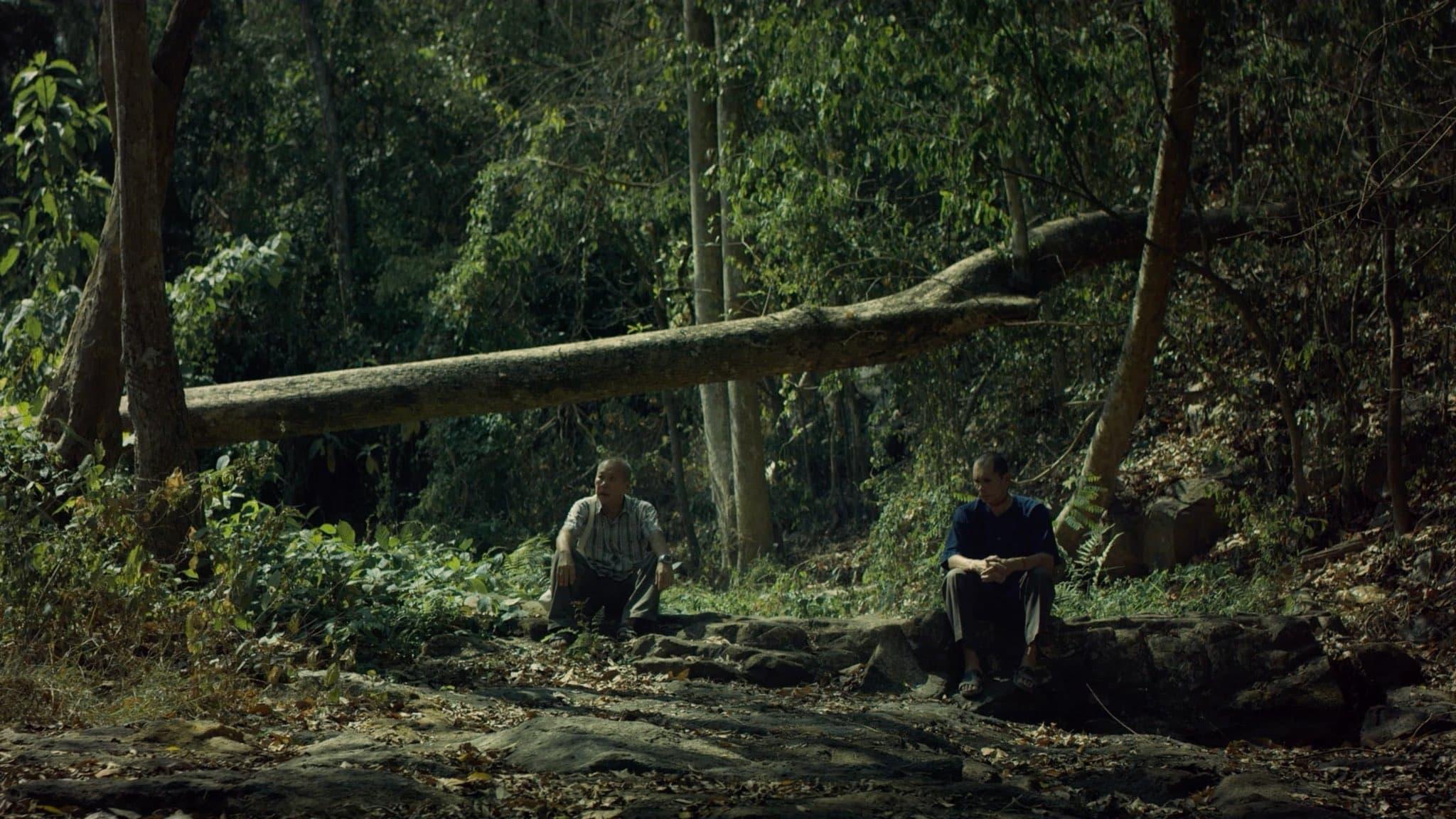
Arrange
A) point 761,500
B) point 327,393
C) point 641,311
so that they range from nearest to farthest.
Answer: point 327,393 → point 761,500 → point 641,311

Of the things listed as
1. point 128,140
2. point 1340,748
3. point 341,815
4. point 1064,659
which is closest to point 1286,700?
point 1340,748

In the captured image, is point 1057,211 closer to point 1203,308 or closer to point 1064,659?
point 1203,308

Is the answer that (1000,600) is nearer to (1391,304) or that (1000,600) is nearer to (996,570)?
(996,570)

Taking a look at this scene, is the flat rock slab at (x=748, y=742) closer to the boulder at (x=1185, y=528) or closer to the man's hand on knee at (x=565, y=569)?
the man's hand on knee at (x=565, y=569)

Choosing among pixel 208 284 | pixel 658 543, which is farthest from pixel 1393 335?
pixel 208 284

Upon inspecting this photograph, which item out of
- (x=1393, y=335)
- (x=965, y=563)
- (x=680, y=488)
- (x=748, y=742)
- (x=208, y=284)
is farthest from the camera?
(x=680, y=488)

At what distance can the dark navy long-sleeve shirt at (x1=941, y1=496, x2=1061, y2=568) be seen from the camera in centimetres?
823

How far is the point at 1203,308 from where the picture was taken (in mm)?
11633

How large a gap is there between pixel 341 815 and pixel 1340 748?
17.7 ft

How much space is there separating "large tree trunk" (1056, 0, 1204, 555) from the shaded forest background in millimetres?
309

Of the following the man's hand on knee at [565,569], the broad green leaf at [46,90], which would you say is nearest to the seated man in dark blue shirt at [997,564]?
the man's hand on knee at [565,569]

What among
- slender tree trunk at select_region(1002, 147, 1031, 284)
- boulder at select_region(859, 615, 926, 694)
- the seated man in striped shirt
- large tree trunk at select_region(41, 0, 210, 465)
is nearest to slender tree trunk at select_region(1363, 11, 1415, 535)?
slender tree trunk at select_region(1002, 147, 1031, 284)

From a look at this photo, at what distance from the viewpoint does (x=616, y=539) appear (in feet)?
30.3

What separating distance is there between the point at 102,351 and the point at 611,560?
3440 millimetres
